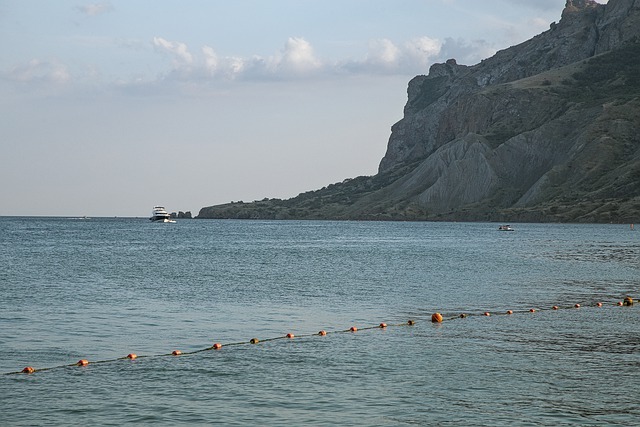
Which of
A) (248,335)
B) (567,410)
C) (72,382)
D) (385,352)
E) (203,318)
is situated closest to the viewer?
(567,410)

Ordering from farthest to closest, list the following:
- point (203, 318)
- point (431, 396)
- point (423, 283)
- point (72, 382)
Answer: point (423, 283), point (203, 318), point (72, 382), point (431, 396)

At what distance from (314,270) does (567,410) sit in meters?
58.5

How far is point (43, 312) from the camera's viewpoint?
4653 centimetres

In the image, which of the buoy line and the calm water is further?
the buoy line

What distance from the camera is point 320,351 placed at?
3391cm

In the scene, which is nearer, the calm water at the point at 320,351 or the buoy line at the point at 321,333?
the calm water at the point at 320,351

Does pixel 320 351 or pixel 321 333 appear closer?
pixel 320 351

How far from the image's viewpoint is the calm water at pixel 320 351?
80.0ft

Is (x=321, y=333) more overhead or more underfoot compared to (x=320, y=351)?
more overhead

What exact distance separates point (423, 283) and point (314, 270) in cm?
1702

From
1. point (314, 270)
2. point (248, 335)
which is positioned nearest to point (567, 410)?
point (248, 335)

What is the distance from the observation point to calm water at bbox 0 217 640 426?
24.4m

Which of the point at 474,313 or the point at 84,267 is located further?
the point at 84,267

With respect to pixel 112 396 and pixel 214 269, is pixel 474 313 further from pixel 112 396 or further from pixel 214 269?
pixel 214 269
